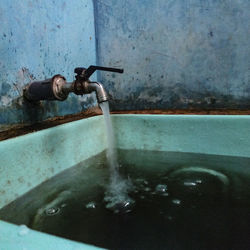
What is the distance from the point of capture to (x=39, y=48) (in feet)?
3.23

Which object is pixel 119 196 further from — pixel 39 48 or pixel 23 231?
pixel 39 48

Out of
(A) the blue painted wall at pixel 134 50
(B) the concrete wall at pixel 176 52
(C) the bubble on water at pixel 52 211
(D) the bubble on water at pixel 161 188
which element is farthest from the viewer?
(B) the concrete wall at pixel 176 52

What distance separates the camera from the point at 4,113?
85cm

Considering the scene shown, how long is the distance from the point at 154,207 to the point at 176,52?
84 cm

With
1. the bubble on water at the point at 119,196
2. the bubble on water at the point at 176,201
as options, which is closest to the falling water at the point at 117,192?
the bubble on water at the point at 119,196

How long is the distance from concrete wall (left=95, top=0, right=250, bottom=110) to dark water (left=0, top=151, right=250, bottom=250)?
396 mm

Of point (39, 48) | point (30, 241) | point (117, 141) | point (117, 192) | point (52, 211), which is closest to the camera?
point (30, 241)

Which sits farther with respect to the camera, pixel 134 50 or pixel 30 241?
pixel 134 50

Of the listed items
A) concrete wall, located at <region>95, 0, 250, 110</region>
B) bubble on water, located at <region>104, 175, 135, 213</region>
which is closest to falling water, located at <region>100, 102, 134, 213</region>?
bubble on water, located at <region>104, 175, 135, 213</region>

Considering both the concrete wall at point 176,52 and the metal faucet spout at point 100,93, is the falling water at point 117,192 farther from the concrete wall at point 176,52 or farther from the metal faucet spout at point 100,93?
the concrete wall at point 176,52

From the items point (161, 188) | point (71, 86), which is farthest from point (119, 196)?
point (71, 86)

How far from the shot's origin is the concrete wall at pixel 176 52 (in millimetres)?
1107

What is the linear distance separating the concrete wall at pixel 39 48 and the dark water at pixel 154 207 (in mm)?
309

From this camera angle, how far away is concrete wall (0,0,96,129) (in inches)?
33.5
